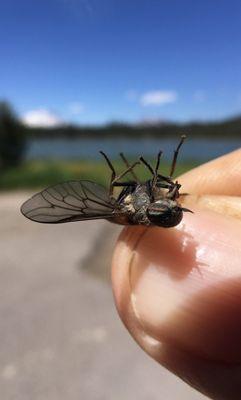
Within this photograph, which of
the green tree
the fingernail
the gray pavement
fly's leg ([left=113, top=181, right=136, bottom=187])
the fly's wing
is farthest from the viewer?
the green tree

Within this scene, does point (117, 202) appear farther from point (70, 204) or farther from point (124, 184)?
point (70, 204)

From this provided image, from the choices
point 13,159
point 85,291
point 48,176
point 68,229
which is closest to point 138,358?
point 85,291

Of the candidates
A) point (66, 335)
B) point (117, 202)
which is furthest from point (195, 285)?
point (66, 335)

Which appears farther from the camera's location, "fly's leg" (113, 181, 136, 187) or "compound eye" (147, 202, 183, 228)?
"fly's leg" (113, 181, 136, 187)

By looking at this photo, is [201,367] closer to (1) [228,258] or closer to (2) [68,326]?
(1) [228,258]

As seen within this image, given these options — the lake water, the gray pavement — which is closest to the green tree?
the gray pavement

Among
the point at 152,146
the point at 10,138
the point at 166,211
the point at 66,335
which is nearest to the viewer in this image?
the point at 166,211

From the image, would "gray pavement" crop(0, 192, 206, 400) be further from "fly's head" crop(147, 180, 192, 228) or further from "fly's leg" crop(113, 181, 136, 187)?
"fly's head" crop(147, 180, 192, 228)
